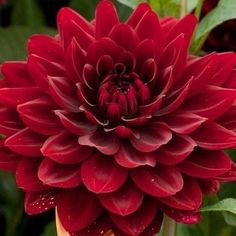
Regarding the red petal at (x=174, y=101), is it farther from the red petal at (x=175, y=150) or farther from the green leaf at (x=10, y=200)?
the green leaf at (x=10, y=200)

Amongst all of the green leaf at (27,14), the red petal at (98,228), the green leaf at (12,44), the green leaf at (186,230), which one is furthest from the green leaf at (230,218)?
the green leaf at (27,14)

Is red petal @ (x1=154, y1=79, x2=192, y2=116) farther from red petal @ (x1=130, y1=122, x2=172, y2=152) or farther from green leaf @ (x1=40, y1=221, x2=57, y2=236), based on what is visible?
green leaf @ (x1=40, y1=221, x2=57, y2=236)

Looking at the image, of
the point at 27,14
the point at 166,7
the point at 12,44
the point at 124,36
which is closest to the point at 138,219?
the point at 124,36

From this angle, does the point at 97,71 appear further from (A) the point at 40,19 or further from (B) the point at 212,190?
(A) the point at 40,19

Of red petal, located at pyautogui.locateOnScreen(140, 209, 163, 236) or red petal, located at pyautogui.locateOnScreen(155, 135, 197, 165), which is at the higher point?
red petal, located at pyautogui.locateOnScreen(155, 135, 197, 165)

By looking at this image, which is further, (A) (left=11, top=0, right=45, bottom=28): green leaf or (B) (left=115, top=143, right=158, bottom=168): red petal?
(A) (left=11, top=0, right=45, bottom=28): green leaf

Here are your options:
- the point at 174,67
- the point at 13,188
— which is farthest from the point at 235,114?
the point at 13,188

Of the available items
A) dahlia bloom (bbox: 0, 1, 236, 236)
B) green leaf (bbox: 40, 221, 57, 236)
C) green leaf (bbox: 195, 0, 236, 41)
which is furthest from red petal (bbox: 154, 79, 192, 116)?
green leaf (bbox: 40, 221, 57, 236)

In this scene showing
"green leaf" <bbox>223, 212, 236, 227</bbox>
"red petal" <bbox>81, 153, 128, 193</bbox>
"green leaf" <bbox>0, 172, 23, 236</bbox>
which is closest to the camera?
"red petal" <bbox>81, 153, 128, 193</bbox>
